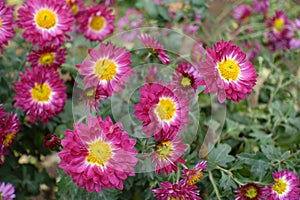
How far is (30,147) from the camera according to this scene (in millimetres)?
1399

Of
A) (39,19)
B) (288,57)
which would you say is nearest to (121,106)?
(39,19)

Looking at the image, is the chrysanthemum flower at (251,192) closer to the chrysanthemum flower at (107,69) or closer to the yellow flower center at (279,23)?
the chrysanthemum flower at (107,69)

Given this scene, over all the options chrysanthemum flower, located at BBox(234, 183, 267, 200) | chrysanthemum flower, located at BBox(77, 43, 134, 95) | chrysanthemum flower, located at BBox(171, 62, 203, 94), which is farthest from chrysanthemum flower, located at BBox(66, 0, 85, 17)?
chrysanthemum flower, located at BBox(234, 183, 267, 200)

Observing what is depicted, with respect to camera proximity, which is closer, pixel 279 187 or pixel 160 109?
pixel 160 109

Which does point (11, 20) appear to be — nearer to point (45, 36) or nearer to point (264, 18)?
point (45, 36)

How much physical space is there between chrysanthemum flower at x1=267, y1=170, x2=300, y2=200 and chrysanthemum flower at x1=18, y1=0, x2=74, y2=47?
0.60 meters

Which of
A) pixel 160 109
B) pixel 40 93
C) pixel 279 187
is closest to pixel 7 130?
pixel 40 93

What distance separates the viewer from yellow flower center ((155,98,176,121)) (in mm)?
917

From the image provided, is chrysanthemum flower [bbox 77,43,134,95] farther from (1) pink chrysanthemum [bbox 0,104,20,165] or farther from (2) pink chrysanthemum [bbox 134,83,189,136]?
(1) pink chrysanthemum [bbox 0,104,20,165]

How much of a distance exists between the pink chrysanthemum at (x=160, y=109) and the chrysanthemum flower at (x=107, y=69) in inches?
3.7

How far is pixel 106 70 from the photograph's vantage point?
995 mm

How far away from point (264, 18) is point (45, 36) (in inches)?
37.2

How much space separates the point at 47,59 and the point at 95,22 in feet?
0.75

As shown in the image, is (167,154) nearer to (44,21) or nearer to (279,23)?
(44,21)
